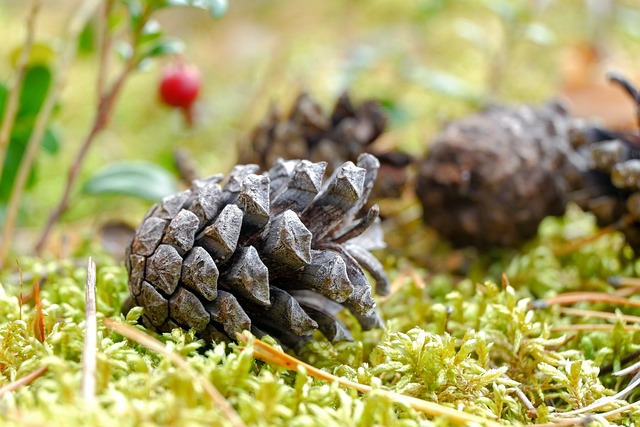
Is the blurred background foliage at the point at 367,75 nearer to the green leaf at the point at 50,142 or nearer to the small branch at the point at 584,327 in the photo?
the green leaf at the point at 50,142

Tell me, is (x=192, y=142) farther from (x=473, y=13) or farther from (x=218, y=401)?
(x=218, y=401)

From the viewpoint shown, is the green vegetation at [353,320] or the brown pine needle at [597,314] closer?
the green vegetation at [353,320]

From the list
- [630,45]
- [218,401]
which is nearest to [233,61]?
[630,45]

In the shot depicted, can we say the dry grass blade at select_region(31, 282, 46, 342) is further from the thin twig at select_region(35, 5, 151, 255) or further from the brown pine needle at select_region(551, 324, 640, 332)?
the brown pine needle at select_region(551, 324, 640, 332)

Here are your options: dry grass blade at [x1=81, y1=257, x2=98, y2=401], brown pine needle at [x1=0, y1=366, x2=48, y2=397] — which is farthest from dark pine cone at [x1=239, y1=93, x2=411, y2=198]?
brown pine needle at [x1=0, y1=366, x2=48, y2=397]

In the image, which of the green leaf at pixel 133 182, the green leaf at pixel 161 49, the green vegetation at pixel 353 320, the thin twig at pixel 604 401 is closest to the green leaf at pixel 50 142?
the green vegetation at pixel 353 320

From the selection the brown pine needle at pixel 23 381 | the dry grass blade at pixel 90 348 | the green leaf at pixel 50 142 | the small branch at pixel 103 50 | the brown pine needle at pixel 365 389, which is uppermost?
the small branch at pixel 103 50

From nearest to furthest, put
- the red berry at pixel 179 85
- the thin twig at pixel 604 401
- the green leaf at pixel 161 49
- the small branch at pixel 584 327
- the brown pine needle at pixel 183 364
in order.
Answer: the brown pine needle at pixel 183 364
the thin twig at pixel 604 401
the small branch at pixel 584 327
the green leaf at pixel 161 49
the red berry at pixel 179 85
